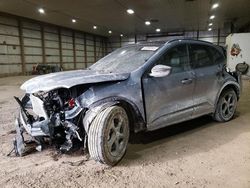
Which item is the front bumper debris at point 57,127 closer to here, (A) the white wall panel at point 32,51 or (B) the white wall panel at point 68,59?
(A) the white wall panel at point 32,51

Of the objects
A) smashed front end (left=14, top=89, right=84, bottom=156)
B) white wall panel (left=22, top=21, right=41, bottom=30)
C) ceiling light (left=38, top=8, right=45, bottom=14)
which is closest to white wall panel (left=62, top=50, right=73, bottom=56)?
white wall panel (left=22, top=21, right=41, bottom=30)

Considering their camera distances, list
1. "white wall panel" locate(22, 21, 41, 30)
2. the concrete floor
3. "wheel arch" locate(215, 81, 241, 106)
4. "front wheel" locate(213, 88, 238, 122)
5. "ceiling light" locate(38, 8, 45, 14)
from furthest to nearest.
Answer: "white wall panel" locate(22, 21, 41, 30), "ceiling light" locate(38, 8, 45, 14), "front wheel" locate(213, 88, 238, 122), "wheel arch" locate(215, 81, 241, 106), the concrete floor

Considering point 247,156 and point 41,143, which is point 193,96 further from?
point 41,143

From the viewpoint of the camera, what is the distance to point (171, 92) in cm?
326

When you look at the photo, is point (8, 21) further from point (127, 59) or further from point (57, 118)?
point (57, 118)

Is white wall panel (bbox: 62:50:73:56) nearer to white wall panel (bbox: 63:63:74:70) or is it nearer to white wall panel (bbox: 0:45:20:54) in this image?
white wall panel (bbox: 63:63:74:70)

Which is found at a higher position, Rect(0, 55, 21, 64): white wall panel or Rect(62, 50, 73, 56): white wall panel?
Rect(62, 50, 73, 56): white wall panel

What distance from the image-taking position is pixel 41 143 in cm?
313

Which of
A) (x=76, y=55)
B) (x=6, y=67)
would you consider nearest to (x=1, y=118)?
(x=6, y=67)

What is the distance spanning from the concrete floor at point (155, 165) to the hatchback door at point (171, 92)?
1.28 ft

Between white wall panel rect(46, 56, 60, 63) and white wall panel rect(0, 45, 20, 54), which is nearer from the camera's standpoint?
white wall panel rect(0, 45, 20, 54)

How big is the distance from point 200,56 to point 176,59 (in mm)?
633

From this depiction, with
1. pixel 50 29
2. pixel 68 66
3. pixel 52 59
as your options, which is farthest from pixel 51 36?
pixel 68 66

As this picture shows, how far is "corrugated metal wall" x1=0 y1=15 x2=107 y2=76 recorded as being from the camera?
50.8ft
